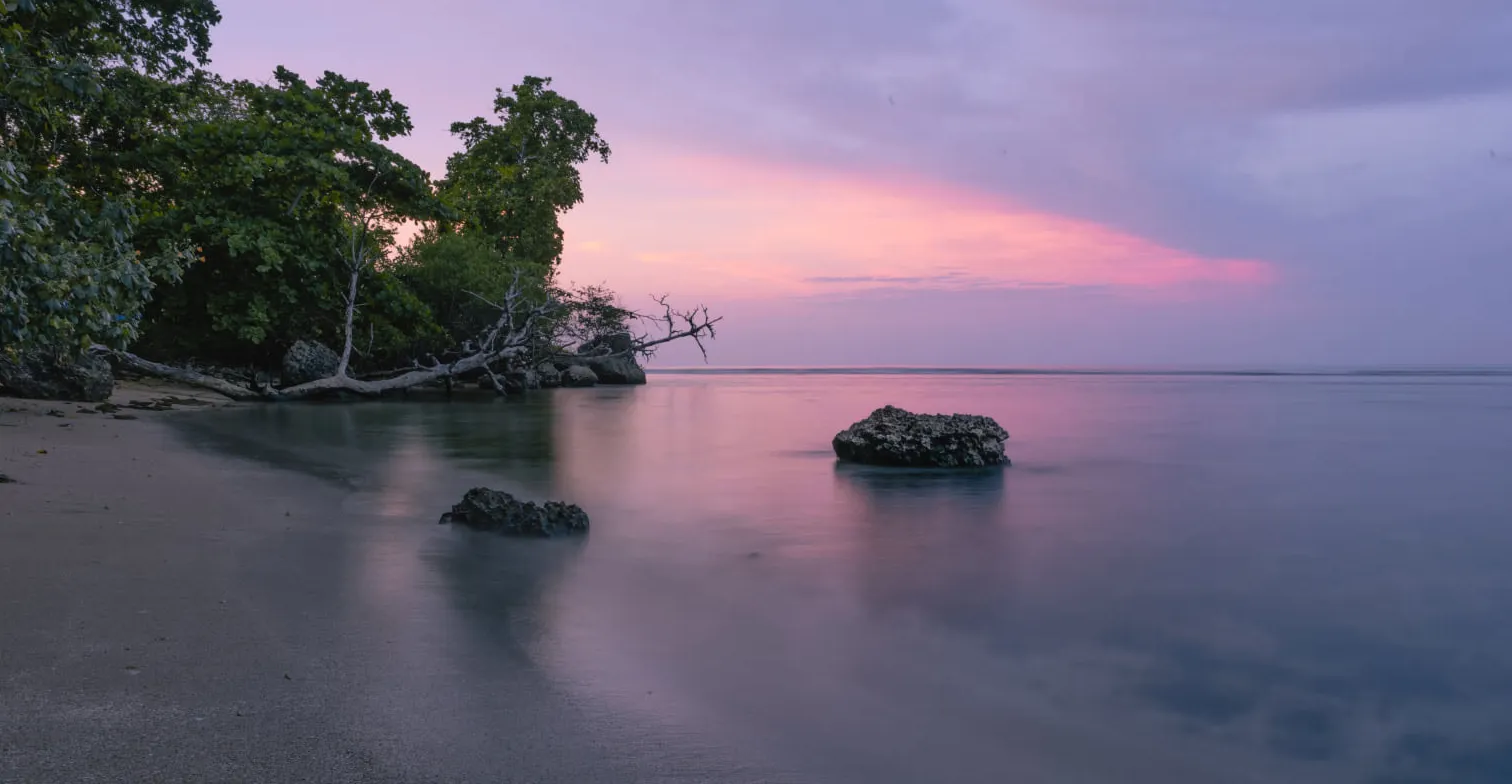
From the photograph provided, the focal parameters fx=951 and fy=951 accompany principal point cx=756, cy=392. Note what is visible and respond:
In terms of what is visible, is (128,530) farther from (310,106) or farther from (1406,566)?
(310,106)

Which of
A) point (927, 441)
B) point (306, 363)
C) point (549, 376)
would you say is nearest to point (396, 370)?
point (306, 363)

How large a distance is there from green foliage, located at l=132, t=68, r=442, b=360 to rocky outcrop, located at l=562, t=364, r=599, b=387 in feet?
46.4

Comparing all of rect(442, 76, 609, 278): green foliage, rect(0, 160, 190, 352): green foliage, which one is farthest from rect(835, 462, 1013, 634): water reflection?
rect(442, 76, 609, 278): green foliage

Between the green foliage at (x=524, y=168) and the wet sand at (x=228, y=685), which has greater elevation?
the green foliage at (x=524, y=168)

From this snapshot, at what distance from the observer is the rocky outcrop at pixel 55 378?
14.8 metres

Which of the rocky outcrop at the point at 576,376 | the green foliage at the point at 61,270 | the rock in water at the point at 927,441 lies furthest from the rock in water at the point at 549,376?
the green foliage at the point at 61,270

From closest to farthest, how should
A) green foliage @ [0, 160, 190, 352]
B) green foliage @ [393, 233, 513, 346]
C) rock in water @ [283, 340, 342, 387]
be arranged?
1. green foliage @ [0, 160, 190, 352]
2. rock in water @ [283, 340, 342, 387]
3. green foliage @ [393, 233, 513, 346]

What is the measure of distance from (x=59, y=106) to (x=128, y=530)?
10.8 m

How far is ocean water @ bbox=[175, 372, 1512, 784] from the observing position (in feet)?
11.8

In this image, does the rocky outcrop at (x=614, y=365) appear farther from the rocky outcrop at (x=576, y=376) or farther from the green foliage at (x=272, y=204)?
the green foliage at (x=272, y=204)

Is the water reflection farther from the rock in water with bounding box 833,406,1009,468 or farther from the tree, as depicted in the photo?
the tree

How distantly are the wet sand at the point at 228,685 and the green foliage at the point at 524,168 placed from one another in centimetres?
2819

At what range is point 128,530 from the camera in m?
5.98

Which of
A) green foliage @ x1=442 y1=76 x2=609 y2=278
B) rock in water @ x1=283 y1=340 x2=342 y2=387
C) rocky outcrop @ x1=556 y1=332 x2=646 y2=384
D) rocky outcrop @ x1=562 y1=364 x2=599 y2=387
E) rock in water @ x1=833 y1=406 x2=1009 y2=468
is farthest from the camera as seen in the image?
rocky outcrop @ x1=556 y1=332 x2=646 y2=384
